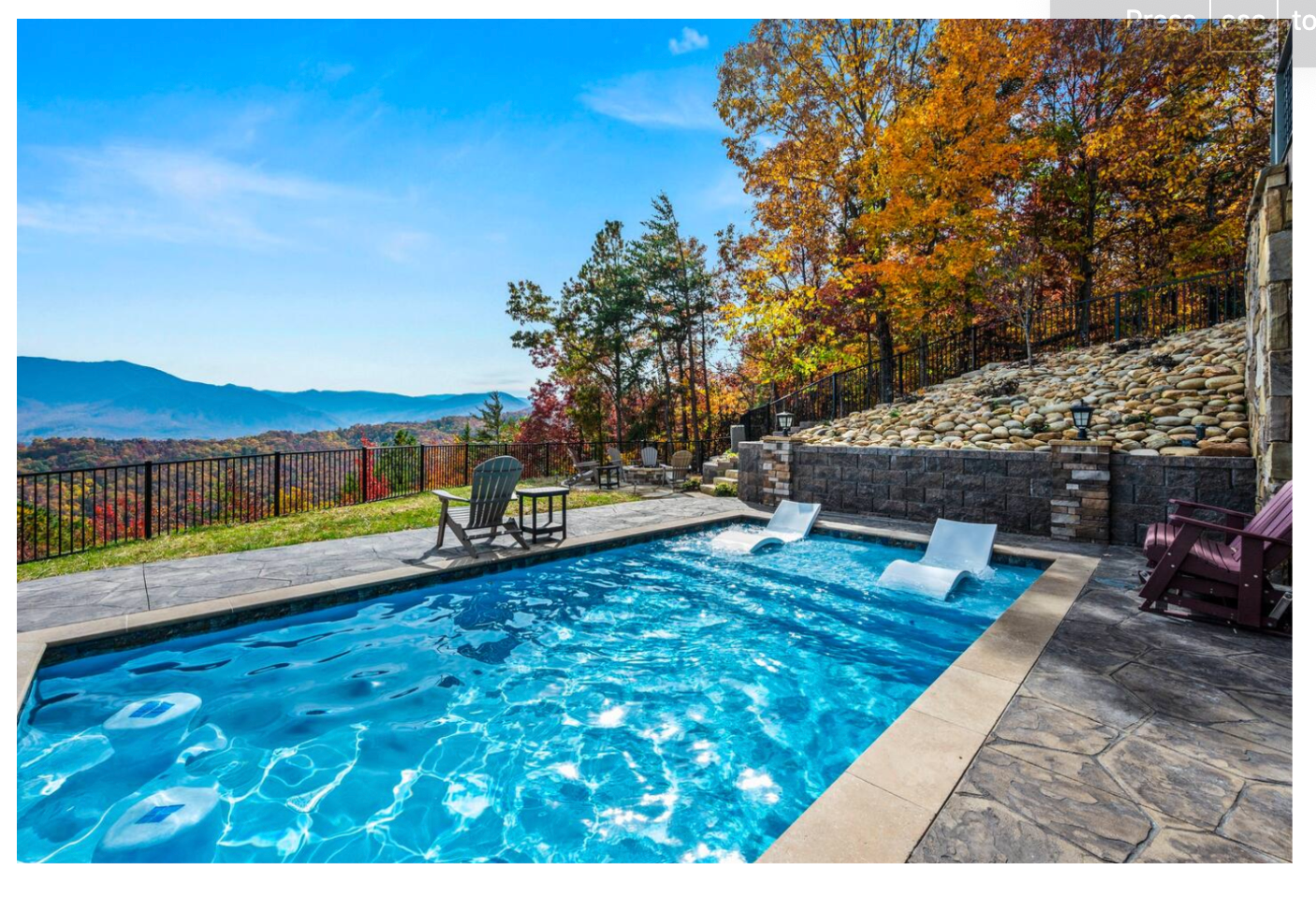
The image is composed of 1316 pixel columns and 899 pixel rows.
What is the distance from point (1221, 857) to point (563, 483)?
37.2ft

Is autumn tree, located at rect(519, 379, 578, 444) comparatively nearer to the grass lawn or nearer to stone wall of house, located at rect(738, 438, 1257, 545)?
the grass lawn

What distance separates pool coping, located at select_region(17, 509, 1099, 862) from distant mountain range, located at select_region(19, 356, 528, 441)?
35034 millimetres

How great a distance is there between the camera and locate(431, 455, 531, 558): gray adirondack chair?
17.3 ft

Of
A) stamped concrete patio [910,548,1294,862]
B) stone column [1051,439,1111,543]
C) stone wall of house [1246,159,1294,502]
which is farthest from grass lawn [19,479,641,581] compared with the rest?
stone wall of house [1246,159,1294,502]

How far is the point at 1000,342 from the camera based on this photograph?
1242cm

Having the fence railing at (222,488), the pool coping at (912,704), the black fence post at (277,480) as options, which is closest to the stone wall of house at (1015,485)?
the pool coping at (912,704)

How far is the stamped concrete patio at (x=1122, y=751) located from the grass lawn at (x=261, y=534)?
1433mm

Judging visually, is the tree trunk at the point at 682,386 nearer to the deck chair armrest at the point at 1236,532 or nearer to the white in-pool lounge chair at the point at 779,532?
the white in-pool lounge chair at the point at 779,532

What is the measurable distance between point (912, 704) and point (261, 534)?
706cm

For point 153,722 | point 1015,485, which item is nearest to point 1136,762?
point 153,722

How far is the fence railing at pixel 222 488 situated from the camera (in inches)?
240

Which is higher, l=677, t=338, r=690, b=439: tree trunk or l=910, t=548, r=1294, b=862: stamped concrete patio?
l=677, t=338, r=690, b=439: tree trunk

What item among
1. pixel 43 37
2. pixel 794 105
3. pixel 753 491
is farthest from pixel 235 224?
pixel 794 105

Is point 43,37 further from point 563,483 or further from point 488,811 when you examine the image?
point 563,483
